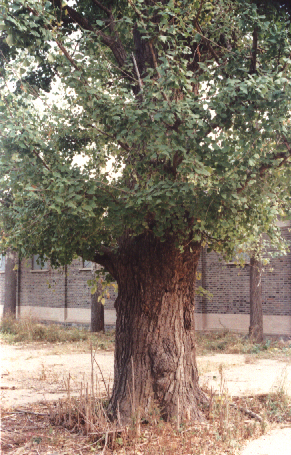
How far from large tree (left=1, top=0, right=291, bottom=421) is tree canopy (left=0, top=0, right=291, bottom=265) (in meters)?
0.02

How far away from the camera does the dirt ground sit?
775 cm

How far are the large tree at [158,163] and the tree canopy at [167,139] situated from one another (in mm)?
20

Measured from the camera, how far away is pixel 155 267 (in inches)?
238

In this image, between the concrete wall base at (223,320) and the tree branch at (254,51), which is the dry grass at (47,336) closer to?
the concrete wall base at (223,320)

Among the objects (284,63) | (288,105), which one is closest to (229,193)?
(288,105)

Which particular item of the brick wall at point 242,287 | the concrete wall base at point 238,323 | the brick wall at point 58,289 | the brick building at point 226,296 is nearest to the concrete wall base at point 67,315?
Result: the brick building at point 226,296

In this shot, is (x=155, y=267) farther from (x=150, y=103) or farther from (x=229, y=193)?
(x=150, y=103)

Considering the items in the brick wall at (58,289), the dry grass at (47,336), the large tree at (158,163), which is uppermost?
the large tree at (158,163)

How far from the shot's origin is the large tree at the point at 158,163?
14.9ft

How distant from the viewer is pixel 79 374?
10.0 m

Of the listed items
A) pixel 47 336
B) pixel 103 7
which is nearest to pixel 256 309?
pixel 47 336

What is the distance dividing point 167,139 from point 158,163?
955 millimetres

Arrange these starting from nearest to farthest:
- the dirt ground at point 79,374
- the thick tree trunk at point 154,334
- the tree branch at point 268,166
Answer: the tree branch at point 268,166, the thick tree trunk at point 154,334, the dirt ground at point 79,374

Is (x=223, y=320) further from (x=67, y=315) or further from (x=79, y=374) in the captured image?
(x=67, y=315)
